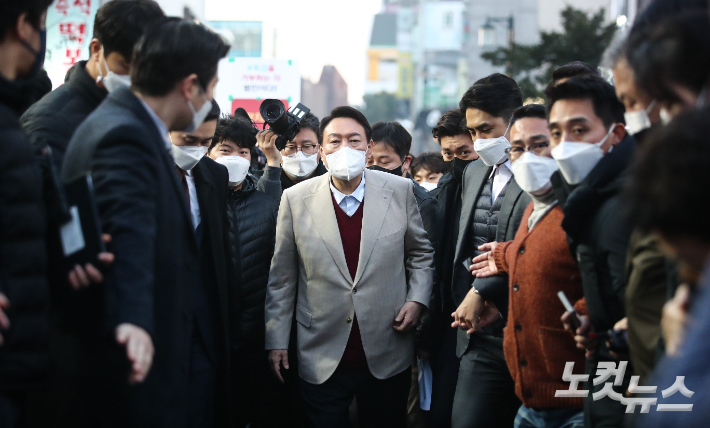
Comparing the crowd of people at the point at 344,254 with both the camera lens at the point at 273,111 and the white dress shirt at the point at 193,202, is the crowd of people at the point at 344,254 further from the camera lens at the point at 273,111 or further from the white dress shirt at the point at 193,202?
the camera lens at the point at 273,111

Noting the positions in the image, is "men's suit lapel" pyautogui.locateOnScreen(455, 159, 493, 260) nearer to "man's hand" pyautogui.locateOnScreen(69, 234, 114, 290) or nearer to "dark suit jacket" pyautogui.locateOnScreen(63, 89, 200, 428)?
"dark suit jacket" pyautogui.locateOnScreen(63, 89, 200, 428)

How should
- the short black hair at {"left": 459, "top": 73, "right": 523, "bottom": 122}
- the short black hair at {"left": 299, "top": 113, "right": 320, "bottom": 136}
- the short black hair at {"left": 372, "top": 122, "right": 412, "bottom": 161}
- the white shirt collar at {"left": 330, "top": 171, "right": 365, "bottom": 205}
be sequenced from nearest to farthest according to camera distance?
the white shirt collar at {"left": 330, "top": 171, "right": 365, "bottom": 205} → the short black hair at {"left": 459, "top": 73, "right": 523, "bottom": 122} → the short black hair at {"left": 299, "top": 113, "right": 320, "bottom": 136} → the short black hair at {"left": 372, "top": 122, "right": 412, "bottom": 161}

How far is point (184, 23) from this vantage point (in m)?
2.62

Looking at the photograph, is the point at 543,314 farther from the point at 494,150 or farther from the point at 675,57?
the point at 494,150

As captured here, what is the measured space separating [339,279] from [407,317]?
0.45 metres

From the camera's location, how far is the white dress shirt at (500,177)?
409 centimetres

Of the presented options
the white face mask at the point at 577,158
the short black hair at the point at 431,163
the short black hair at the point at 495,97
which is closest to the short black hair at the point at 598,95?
the white face mask at the point at 577,158

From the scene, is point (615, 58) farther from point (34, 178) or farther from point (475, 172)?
point (34, 178)

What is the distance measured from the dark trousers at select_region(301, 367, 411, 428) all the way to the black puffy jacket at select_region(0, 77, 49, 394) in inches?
85.4

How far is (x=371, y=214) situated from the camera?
4.10 m

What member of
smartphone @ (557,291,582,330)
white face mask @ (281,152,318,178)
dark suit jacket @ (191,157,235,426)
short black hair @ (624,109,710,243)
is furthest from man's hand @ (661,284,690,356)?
white face mask @ (281,152,318,178)

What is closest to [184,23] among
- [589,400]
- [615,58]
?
[615,58]

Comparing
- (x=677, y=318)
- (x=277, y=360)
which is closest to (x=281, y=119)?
(x=277, y=360)

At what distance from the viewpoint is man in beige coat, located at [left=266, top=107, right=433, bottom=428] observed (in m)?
3.98
